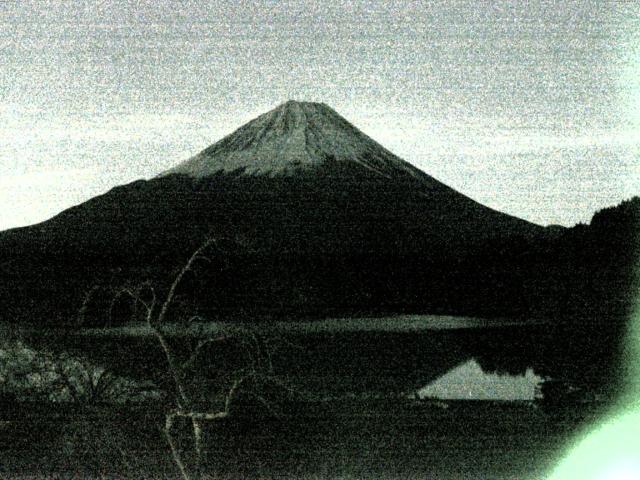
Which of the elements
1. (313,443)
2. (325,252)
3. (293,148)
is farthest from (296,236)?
(313,443)

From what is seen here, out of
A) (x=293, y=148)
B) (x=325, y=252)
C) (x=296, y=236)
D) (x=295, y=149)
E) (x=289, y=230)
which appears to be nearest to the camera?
(x=325, y=252)

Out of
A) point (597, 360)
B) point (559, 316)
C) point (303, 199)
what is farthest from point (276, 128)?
point (597, 360)

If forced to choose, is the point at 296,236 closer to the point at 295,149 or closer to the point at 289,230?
the point at 289,230

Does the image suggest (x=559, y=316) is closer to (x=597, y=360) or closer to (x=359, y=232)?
(x=597, y=360)

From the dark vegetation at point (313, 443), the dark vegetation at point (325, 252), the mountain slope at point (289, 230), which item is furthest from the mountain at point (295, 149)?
the dark vegetation at point (313, 443)

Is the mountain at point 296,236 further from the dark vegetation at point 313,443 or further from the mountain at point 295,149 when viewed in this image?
the dark vegetation at point 313,443
